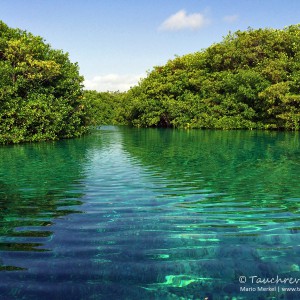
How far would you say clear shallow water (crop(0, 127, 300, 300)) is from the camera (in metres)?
4.46

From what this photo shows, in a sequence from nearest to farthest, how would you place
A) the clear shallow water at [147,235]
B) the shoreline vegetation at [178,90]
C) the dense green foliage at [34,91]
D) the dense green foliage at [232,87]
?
the clear shallow water at [147,235] < the dense green foliage at [34,91] < the shoreline vegetation at [178,90] < the dense green foliage at [232,87]

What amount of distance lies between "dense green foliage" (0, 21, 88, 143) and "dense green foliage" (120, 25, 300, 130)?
25792 millimetres

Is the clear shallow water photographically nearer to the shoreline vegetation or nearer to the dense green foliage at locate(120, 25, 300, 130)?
the shoreline vegetation

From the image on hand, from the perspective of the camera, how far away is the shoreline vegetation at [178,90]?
30562 millimetres

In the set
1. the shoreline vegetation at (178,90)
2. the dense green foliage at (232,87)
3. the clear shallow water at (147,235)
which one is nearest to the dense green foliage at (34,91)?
the shoreline vegetation at (178,90)

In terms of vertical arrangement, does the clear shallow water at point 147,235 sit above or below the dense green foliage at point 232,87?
below

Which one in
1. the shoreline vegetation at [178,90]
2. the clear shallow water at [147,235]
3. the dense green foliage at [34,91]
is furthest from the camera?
the shoreline vegetation at [178,90]

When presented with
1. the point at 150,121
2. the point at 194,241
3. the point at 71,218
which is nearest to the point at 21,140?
the point at 71,218

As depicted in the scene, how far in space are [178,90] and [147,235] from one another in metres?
58.8

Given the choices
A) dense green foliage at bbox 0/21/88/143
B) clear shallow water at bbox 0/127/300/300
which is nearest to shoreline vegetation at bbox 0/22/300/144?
dense green foliage at bbox 0/21/88/143

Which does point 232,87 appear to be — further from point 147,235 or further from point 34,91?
point 147,235

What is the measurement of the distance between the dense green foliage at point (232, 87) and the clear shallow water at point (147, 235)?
3775cm

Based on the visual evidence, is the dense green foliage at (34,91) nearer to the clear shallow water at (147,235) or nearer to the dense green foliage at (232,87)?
the clear shallow water at (147,235)

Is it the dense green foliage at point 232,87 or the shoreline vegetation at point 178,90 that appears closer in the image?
the shoreline vegetation at point 178,90
